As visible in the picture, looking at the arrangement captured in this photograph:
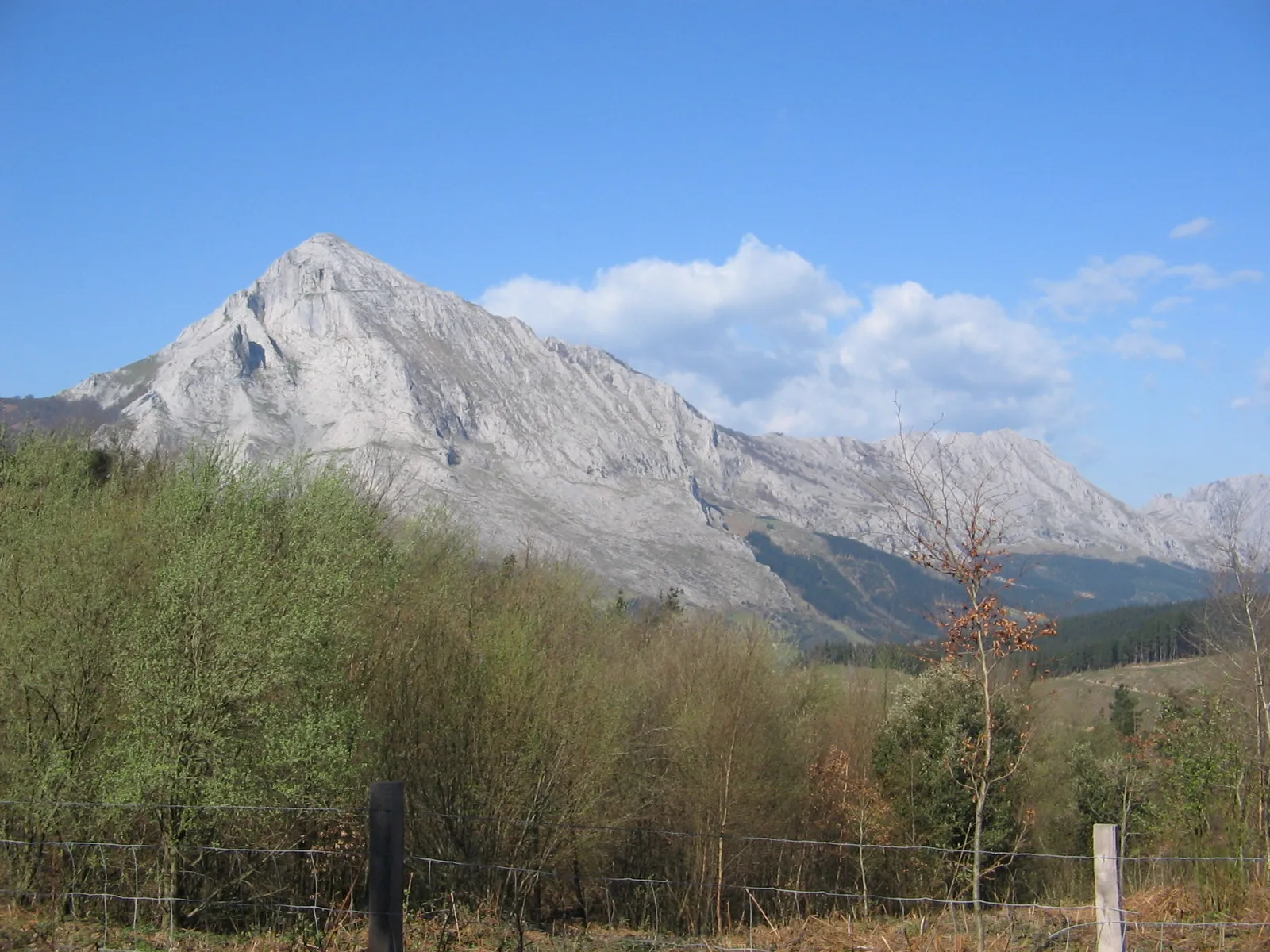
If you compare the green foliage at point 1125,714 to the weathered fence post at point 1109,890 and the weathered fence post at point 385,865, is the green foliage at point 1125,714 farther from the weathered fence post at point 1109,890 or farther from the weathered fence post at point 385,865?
the weathered fence post at point 385,865

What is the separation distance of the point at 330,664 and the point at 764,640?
23649 mm

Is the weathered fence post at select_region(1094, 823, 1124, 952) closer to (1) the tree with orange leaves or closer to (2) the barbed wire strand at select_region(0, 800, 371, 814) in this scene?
(1) the tree with orange leaves

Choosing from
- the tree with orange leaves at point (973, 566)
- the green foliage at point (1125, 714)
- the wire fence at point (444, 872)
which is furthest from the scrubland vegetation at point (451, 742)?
the green foliage at point (1125, 714)

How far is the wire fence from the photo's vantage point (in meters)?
13.3

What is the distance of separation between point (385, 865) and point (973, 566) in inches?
278

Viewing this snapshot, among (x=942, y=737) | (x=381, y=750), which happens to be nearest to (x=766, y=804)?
(x=942, y=737)

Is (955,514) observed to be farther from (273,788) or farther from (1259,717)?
(1259,717)

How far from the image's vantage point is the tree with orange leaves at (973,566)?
431 inches

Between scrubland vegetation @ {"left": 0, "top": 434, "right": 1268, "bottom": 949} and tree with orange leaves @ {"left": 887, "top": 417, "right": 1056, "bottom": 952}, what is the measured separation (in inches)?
17.3

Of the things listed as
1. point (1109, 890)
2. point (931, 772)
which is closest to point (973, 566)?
point (1109, 890)

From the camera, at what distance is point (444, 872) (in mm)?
25406

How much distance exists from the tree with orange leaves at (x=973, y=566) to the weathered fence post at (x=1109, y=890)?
121 cm

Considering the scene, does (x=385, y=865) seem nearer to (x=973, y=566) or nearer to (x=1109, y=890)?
(x=1109, y=890)

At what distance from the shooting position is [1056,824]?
51.6 metres
